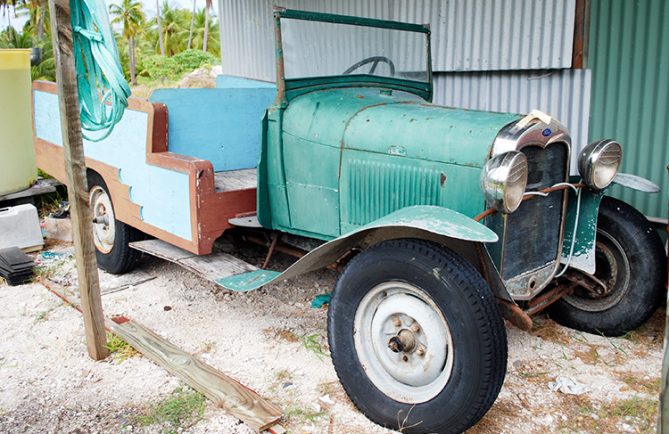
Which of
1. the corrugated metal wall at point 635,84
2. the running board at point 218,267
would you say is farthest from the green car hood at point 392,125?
the corrugated metal wall at point 635,84

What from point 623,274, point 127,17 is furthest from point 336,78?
point 127,17

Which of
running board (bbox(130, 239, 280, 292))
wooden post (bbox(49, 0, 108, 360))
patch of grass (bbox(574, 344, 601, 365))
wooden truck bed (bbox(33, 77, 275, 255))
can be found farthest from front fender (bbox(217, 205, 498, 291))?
patch of grass (bbox(574, 344, 601, 365))

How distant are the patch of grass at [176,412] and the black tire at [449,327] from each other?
28.2 inches

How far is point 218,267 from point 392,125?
4.59 feet

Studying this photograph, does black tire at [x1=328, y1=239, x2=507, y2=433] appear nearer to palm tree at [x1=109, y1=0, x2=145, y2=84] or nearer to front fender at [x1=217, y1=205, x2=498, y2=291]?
front fender at [x1=217, y1=205, x2=498, y2=291]

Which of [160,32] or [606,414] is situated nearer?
[606,414]

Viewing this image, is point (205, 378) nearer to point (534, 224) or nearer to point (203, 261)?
point (203, 261)

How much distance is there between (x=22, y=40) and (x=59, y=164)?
10326 millimetres

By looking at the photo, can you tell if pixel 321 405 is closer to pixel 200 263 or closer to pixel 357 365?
pixel 357 365

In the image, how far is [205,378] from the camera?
3135 mm

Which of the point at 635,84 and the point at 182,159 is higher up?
the point at 635,84

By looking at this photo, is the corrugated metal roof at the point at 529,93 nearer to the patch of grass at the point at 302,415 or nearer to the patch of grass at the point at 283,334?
the patch of grass at the point at 283,334

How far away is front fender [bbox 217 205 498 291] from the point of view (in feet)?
8.34

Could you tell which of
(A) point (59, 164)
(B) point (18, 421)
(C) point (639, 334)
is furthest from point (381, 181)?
(A) point (59, 164)
